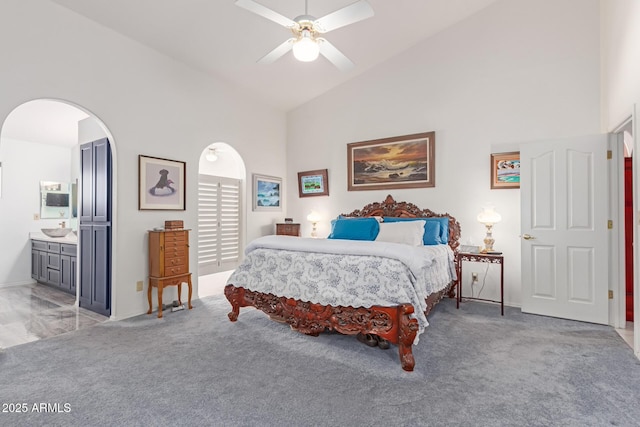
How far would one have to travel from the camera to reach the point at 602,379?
2.34 m

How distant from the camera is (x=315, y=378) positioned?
2373mm

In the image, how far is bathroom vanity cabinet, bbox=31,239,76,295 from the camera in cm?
479

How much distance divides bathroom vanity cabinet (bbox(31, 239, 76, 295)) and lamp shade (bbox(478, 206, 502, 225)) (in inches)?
231

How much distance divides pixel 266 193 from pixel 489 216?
12.3 feet

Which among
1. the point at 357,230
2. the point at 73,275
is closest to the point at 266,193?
the point at 357,230

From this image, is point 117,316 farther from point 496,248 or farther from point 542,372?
point 496,248

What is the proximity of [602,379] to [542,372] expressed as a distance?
1.25 feet

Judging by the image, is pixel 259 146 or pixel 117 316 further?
pixel 259 146

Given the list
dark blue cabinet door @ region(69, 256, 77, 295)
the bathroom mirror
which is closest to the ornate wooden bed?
dark blue cabinet door @ region(69, 256, 77, 295)

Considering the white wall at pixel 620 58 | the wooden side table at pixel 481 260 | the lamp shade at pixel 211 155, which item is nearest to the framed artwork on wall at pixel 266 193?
the lamp shade at pixel 211 155

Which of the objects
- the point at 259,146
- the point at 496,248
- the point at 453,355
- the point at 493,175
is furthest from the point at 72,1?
the point at 496,248

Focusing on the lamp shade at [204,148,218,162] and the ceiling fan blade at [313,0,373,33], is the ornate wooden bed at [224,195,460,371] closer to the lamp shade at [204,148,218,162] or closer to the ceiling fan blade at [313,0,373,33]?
the ceiling fan blade at [313,0,373,33]

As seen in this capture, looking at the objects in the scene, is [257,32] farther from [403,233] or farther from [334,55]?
[403,233]

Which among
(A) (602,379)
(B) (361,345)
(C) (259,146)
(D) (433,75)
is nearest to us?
(A) (602,379)
